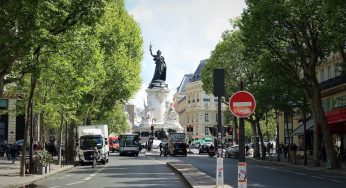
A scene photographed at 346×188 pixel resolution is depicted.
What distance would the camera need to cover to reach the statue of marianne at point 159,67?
106 meters

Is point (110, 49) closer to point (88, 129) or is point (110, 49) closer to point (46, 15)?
point (88, 129)

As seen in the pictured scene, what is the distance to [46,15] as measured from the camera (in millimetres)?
21547

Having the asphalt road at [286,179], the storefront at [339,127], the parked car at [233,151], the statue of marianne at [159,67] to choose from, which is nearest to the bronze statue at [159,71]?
the statue of marianne at [159,67]

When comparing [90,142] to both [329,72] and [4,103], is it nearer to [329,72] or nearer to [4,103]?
[329,72]

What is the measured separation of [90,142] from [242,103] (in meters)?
32.7

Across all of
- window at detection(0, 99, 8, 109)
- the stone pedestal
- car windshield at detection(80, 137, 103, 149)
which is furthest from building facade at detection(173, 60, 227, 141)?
car windshield at detection(80, 137, 103, 149)

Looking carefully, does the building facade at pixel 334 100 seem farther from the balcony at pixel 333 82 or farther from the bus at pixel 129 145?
the bus at pixel 129 145

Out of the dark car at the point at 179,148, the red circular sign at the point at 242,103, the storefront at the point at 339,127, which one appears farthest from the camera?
the dark car at the point at 179,148

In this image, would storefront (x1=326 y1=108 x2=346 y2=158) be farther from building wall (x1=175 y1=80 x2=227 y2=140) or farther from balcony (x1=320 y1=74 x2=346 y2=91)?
building wall (x1=175 y1=80 x2=227 y2=140)

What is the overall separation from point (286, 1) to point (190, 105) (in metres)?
125

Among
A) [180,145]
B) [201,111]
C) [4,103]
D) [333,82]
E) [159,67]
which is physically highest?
[159,67]

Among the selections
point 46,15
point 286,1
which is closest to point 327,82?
point 286,1

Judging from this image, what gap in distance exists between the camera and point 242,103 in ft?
48.2

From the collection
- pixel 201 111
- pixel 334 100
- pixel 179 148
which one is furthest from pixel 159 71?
pixel 334 100
